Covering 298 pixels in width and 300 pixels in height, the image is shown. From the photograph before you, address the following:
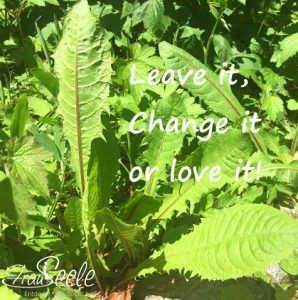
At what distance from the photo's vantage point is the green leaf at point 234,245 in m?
1.27

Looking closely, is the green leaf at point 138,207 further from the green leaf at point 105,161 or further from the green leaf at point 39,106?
the green leaf at point 39,106

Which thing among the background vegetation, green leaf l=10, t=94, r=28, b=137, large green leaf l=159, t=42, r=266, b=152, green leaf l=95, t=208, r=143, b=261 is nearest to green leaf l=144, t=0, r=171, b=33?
the background vegetation

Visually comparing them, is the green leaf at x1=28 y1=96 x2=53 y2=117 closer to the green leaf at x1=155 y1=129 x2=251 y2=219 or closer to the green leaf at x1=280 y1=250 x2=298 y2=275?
the green leaf at x1=155 y1=129 x2=251 y2=219

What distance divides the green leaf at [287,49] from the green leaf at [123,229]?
1.38 m

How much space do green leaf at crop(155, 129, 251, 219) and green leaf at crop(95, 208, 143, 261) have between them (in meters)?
0.16

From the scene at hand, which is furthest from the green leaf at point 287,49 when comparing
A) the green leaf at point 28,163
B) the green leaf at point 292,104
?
the green leaf at point 28,163

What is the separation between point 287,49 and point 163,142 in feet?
3.81

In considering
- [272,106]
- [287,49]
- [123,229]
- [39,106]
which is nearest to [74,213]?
[123,229]

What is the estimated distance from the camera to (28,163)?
49.4 inches

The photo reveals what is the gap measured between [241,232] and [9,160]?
2.20 ft

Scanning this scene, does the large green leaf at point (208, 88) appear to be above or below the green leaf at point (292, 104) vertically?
above

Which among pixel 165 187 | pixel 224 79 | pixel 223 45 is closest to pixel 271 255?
pixel 165 187

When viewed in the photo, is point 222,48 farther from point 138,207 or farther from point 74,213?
point 74,213

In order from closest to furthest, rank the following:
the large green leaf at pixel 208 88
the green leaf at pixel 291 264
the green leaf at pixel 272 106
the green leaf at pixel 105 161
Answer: the green leaf at pixel 105 161 → the green leaf at pixel 291 264 → the large green leaf at pixel 208 88 → the green leaf at pixel 272 106
